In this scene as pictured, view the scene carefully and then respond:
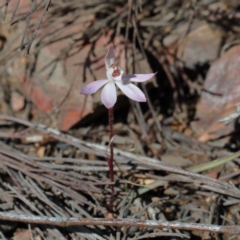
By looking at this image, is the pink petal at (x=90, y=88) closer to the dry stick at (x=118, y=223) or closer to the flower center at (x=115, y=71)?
the flower center at (x=115, y=71)

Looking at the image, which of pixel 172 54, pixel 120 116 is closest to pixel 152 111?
pixel 120 116

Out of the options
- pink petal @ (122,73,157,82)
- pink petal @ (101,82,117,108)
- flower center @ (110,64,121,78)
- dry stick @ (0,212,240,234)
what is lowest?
dry stick @ (0,212,240,234)

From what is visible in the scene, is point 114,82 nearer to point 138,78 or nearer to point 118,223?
point 138,78

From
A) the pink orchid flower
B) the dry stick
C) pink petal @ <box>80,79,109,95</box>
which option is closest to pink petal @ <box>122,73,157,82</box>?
the pink orchid flower

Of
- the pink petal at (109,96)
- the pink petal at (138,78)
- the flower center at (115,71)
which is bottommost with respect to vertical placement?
the pink petal at (109,96)

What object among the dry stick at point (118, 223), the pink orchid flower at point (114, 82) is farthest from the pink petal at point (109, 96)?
the dry stick at point (118, 223)

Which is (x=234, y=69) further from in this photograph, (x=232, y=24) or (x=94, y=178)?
(x=94, y=178)

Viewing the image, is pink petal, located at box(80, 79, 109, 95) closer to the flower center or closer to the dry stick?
the flower center
